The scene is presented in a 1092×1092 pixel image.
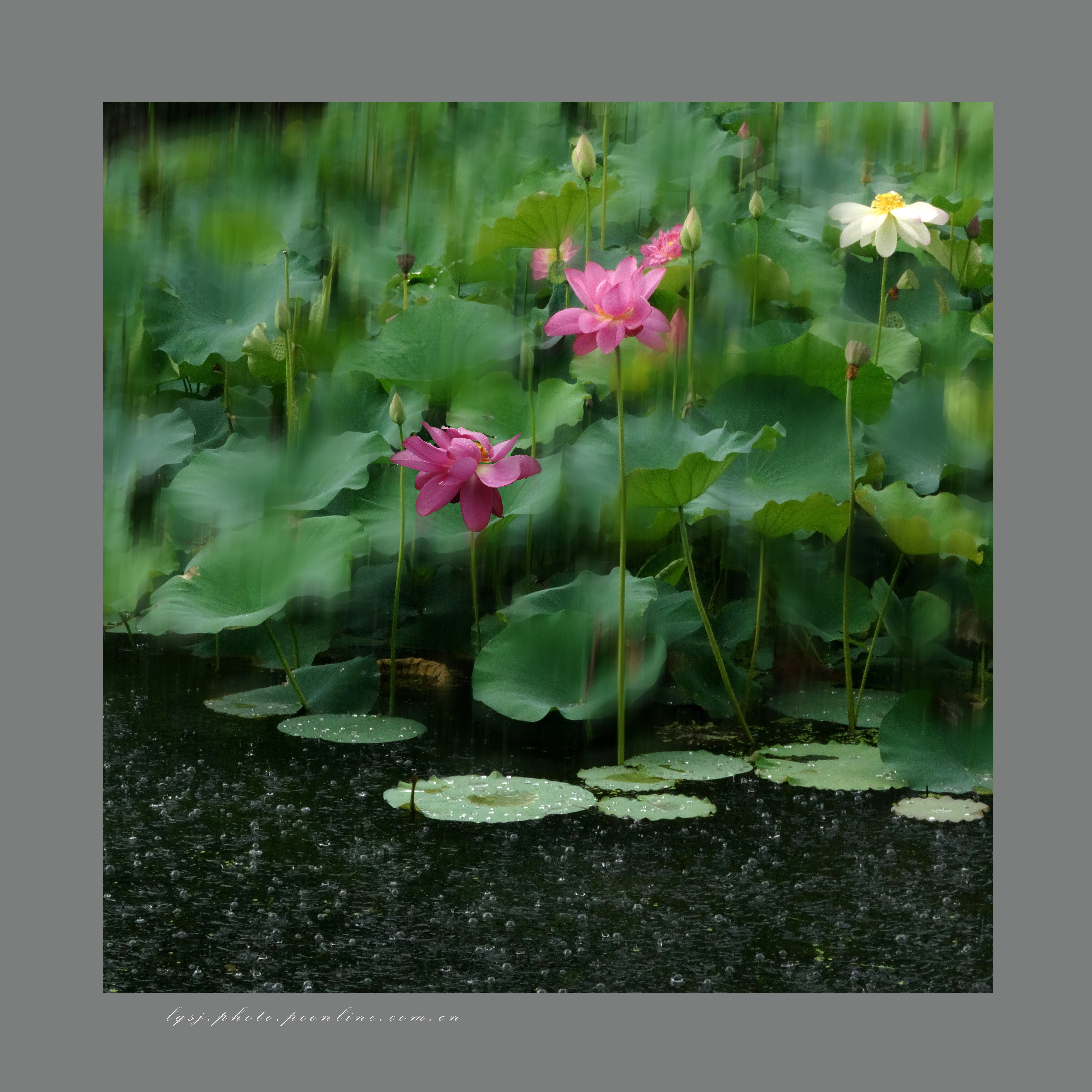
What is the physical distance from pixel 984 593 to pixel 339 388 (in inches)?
46.5

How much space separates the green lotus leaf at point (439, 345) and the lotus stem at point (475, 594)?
0.95ft

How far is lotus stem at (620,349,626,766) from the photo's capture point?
87.0 inches

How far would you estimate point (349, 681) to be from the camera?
2.38m

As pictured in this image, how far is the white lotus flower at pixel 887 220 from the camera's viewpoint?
2311 mm

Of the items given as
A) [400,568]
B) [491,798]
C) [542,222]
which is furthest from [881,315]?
[491,798]

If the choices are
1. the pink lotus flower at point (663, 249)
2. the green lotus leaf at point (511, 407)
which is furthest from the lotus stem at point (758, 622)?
the pink lotus flower at point (663, 249)

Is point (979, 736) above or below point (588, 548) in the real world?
below

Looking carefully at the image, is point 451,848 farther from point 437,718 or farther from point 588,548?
point 588,548

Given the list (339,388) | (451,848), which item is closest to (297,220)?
(339,388)

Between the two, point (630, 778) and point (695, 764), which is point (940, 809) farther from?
point (630, 778)

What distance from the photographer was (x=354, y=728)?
2.35 metres

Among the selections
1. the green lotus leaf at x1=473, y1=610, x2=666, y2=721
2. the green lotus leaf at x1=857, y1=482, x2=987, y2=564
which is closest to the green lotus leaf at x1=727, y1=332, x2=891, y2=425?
the green lotus leaf at x1=857, y1=482, x2=987, y2=564

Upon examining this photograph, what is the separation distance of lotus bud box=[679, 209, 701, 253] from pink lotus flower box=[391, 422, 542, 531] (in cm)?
45

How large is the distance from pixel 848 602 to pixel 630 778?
0.50 m
